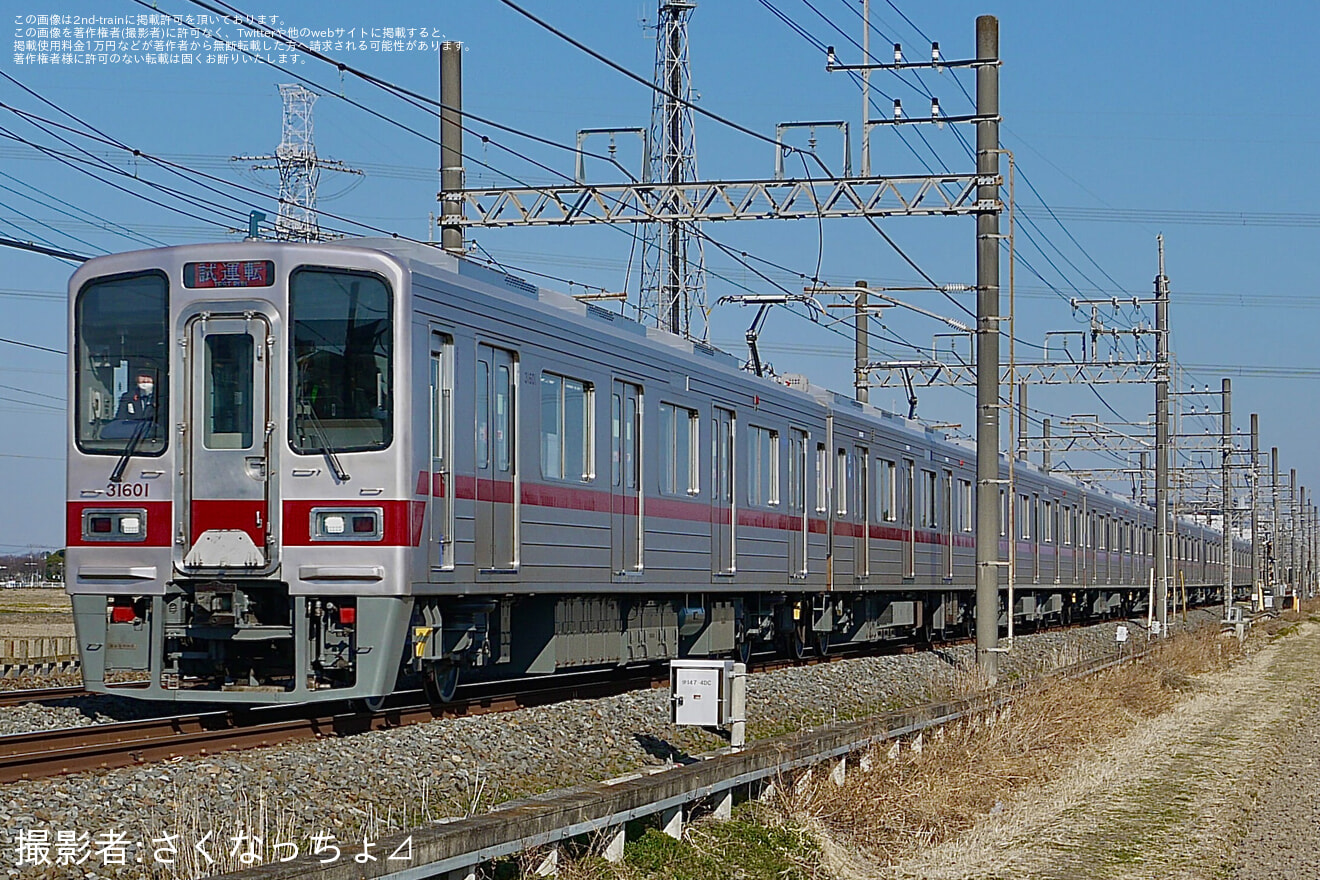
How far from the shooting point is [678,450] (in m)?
15.3

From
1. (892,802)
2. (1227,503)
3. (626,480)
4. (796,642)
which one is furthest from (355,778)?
(1227,503)

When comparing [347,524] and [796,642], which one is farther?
[796,642]

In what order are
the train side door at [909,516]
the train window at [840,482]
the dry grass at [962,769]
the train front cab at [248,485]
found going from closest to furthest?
the dry grass at [962,769] → the train front cab at [248,485] → the train window at [840,482] → the train side door at [909,516]

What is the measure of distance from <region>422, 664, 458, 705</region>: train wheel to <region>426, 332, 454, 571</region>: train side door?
1046 millimetres

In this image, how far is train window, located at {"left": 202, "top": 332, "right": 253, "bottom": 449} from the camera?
10.7 meters

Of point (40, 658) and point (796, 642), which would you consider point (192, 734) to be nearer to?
point (796, 642)

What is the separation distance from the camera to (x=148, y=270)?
11.0m

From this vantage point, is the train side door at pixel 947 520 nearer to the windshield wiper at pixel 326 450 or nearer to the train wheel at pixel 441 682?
the train wheel at pixel 441 682

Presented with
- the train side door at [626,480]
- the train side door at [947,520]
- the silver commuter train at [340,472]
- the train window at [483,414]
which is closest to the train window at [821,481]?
the train side door at [626,480]

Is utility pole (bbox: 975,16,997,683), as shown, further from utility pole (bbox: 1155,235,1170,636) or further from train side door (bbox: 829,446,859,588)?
utility pole (bbox: 1155,235,1170,636)

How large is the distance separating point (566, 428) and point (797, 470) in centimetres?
613

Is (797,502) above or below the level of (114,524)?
above

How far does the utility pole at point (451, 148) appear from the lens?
57.9 ft

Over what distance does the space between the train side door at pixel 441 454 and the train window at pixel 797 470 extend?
307 inches
